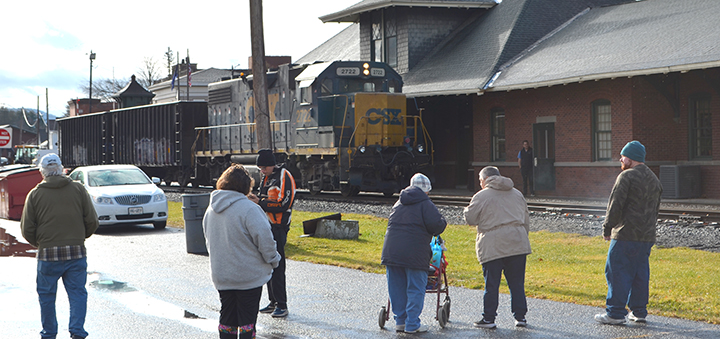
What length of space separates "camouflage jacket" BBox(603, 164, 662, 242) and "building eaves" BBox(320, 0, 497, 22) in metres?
24.5

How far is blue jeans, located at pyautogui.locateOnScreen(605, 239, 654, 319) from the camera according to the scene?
7109mm

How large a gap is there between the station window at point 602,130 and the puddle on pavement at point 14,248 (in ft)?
54.2

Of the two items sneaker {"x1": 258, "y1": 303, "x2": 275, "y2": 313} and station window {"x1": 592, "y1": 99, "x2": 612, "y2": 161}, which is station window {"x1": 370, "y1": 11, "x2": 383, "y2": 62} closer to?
station window {"x1": 592, "y1": 99, "x2": 612, "y2": 161}

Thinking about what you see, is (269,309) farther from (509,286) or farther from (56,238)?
(509,286)

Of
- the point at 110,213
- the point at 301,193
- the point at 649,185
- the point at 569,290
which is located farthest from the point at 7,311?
the point at 301,193

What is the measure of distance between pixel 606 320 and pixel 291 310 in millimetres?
3158

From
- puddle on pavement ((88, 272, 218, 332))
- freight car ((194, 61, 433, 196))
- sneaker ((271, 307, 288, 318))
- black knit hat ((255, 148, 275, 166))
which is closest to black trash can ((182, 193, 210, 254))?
puddle on pavement ((88, 272, 218, 332))

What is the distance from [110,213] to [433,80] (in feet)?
47.9

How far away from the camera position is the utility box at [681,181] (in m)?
21.0

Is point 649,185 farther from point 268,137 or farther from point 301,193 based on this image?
point 301,193

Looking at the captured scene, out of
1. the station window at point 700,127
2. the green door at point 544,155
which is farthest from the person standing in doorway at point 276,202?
the green door at point 544,155

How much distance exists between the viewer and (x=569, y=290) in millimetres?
8648

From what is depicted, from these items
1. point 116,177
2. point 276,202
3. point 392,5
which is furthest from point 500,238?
point 392,5

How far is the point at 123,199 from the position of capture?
54.2 feet
